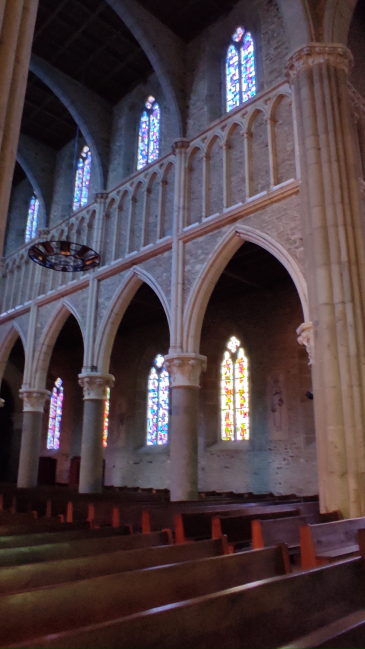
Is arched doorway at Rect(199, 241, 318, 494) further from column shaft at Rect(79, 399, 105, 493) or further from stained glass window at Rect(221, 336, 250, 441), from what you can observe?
column shaft at Rect(79, 399, 105, 493)

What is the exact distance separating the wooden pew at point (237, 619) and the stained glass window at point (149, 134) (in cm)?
1396

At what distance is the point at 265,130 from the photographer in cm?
1157

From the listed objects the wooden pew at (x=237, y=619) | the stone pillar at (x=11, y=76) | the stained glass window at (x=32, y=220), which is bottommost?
the wooden pew at (x=237, y=619)

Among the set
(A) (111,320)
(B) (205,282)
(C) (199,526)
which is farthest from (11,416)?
(C) (199,526)

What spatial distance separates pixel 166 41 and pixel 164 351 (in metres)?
10.2

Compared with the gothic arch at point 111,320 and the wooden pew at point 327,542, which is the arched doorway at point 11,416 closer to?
the gothic arch at point 111,320

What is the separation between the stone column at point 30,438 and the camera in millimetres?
15508

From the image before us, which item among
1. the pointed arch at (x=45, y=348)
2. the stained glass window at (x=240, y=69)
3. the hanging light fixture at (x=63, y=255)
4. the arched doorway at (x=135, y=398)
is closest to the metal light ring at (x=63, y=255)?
the hanging light fixture at (x=63, y=255)

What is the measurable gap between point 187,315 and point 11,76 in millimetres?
7657

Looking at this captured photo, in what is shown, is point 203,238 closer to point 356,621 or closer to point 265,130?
point 265,130

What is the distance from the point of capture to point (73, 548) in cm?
386

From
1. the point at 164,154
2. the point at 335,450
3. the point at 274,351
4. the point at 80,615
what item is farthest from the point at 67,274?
the point at 80,615

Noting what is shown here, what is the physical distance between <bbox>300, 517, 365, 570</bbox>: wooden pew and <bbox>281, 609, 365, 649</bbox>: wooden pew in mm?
2155

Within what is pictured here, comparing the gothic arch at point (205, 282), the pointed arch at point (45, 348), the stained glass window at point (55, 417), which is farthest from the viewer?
the stained glass window at point (55, 417)
